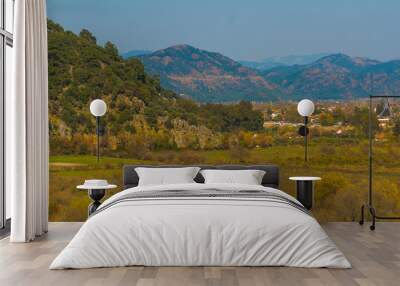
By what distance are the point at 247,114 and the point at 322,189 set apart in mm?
1615

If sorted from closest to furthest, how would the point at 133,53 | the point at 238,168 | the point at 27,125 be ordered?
the point at 27,125
the point at 238,168
the point at 133,53

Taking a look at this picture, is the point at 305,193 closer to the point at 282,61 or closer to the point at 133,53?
the point at 282,61

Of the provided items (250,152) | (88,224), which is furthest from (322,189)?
(88,224)

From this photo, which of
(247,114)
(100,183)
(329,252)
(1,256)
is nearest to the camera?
(329,252)

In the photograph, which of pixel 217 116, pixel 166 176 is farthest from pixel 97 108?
pixel 217 116

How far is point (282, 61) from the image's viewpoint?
32.4 feet

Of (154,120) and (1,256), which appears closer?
(1,256)

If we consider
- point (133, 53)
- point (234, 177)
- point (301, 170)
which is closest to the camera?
point (234, 177)

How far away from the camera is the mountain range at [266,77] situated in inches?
384

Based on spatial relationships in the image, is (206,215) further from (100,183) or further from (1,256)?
(100,183)

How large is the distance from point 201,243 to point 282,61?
5343 millimetres

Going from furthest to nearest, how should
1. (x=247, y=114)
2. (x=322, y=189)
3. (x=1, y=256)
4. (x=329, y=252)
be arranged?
1. (x=247, y=114)
2. (x=322, y=189)
3. (x=1, y=256)
4. (x=329, y=252)

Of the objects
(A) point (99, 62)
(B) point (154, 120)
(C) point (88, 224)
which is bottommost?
(C) point (88, 224)

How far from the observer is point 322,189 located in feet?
28.9
